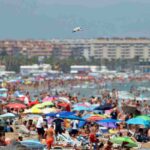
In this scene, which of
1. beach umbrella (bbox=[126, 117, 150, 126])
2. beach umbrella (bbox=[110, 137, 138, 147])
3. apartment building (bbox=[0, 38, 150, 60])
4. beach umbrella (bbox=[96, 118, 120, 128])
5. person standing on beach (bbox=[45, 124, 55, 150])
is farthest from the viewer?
apartment building (bbox=[0, 38, 150, 60])

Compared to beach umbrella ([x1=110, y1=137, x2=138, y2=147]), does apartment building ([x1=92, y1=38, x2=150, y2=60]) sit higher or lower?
lower

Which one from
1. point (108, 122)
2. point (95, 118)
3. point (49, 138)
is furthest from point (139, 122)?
point (49, 138)

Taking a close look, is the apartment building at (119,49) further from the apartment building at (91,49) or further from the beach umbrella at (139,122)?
the beach umbrella at (139,122)

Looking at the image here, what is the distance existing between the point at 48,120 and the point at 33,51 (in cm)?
14950

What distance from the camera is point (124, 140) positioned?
16422 mm

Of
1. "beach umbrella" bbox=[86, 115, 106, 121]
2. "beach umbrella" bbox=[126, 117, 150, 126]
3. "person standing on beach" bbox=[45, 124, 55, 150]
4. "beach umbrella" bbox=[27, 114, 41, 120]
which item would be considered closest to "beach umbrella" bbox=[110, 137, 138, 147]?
"person standing on beach" bbox=[45, 124, 55, 150]

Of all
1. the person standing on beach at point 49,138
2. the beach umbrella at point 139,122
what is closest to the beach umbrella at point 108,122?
the beach umbrella at point 139,122

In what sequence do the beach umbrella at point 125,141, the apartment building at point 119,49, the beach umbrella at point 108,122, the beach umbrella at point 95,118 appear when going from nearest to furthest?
the beach umbrella at point 125,141, the beach umbrella at point 108,122, the beach umbrella at point 95,118, the apartment building at point 119,49

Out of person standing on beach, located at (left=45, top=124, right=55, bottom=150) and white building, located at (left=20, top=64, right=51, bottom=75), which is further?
white building, located at (left=20, top=64, right=51, bottom=75)

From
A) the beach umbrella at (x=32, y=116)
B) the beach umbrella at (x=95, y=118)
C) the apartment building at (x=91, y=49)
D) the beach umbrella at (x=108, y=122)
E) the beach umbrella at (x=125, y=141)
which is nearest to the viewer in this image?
the beach umbrella at (x=125, y=141)

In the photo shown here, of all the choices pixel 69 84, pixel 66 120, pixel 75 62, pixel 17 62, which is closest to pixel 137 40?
pixel 75 62

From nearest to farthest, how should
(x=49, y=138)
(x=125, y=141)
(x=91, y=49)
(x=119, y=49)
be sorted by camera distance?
(x=125, y=141), (x=49, y=138), (x=119, y=49), (x=91, y=49)

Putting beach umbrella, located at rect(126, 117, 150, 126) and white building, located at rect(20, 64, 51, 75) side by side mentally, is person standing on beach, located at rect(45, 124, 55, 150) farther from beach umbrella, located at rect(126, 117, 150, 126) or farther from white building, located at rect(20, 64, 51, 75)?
white building, located at rect(20, 64, 51, 75)

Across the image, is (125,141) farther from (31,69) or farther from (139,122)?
(31,69)
